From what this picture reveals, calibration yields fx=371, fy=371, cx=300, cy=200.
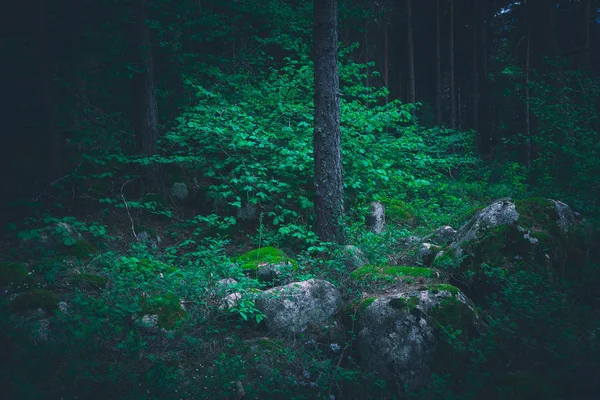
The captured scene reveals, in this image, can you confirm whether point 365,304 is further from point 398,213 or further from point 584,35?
point 584,35

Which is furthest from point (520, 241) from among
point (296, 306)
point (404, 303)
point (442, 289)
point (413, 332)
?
point (296, 306)

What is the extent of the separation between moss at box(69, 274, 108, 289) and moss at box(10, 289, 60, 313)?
0.61 metres

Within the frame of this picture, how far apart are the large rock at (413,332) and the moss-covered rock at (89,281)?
382cm

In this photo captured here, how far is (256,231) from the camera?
29.8 feet

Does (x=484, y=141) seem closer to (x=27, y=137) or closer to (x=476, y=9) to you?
(x=476, y=9)

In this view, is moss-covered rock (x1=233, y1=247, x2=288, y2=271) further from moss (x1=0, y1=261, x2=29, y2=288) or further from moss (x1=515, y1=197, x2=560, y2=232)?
moss (x1=515, y1=197, x2=560, y2=232)

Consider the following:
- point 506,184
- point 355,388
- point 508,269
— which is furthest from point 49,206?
point 506,184

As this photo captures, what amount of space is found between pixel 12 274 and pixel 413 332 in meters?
5.55

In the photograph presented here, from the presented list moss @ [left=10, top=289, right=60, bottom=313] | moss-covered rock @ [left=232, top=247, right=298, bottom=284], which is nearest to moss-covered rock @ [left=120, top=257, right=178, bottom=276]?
moss @ [left=10, top=289, right=60, bottom=313]

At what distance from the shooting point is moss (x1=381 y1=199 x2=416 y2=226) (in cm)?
998

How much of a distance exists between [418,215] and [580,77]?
4839 mm

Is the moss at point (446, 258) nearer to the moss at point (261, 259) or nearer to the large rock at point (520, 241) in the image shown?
the large rock at point (520, 241)

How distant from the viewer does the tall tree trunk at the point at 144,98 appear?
360 inches

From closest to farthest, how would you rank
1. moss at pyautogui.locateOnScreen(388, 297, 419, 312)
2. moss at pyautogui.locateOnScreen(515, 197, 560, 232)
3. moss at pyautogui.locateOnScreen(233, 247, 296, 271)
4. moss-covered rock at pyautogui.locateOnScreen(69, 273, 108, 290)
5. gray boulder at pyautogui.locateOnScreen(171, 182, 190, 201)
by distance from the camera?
moss at pyautogui.locateOnScreen(388, 297, 419, 312)
moss-covered rock at pyautogui.locateOnScreen(69, 273, 108, 290)
moss at pyautogui.locateOnScreen(515, 197, 560, 232)
moss at pyautogui.locateOnScreen(233, 247, 296, 271)
gray boulder at pyautogui.locateOnScreen(171, 182, 190, 201)
